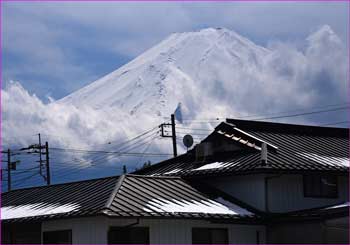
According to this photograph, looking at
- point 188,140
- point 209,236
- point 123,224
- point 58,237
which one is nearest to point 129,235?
point 123,224

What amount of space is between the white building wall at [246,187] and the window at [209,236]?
1.82 meters

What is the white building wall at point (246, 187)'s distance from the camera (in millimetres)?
24312

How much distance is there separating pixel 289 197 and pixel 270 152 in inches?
76.8

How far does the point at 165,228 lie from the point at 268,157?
5.04m

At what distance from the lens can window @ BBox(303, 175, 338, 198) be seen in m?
25.2

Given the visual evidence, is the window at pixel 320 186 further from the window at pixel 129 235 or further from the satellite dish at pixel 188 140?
the satellite dish at pixel 188 140

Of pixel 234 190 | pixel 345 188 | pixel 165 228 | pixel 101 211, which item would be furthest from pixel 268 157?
pixel 101 211

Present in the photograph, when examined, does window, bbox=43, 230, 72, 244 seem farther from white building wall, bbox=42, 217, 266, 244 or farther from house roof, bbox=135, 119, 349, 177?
house roof, bbox=135, 119, 349, 177

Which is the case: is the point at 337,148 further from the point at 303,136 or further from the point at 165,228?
the point at 165,228

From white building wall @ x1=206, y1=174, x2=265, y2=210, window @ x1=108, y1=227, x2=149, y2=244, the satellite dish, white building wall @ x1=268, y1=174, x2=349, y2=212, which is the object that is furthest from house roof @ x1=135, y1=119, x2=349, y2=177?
window @ x1=108, y1=227, x2=149, y2=244

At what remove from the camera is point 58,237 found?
75.2 ft

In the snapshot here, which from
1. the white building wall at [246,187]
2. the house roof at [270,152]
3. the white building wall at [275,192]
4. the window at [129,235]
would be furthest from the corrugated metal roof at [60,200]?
the white building wall at [275,192]

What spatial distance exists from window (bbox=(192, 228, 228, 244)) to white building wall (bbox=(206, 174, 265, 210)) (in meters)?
1.82

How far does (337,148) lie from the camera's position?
94.1 feet
